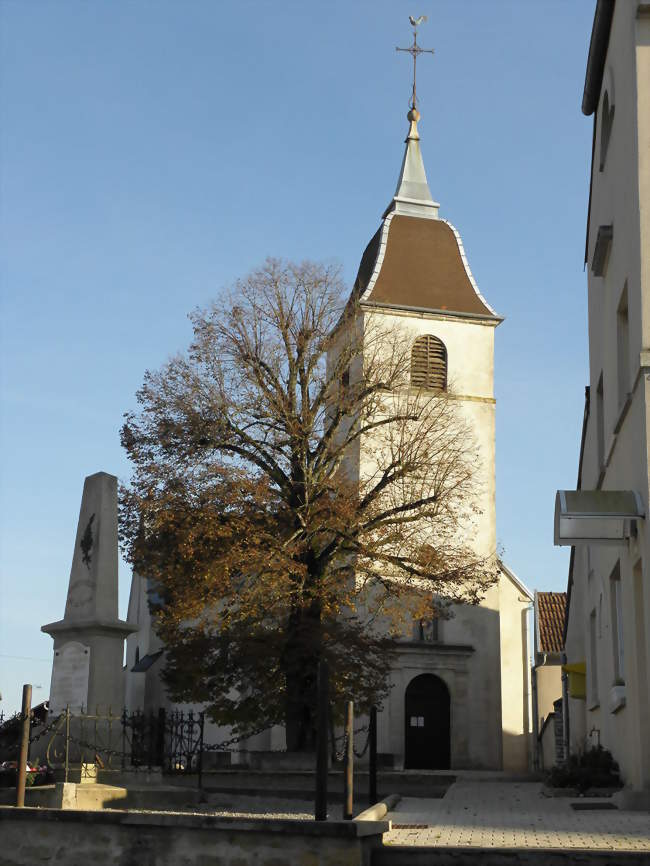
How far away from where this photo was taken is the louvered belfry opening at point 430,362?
42000 millimetres

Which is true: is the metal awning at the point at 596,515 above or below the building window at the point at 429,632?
below

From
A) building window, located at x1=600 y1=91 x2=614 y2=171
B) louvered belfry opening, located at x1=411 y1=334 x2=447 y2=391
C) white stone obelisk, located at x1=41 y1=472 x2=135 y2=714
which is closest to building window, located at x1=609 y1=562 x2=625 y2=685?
building window, located at x1=600 y1=91 x2=614 y2=171

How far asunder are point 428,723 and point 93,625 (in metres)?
23.1

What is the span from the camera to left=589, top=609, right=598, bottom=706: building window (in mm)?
23469

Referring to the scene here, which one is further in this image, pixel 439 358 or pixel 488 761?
pixel 439 358

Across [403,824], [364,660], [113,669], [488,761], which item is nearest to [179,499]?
[364,660]

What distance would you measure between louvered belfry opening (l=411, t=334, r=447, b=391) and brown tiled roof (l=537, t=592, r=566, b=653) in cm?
1078

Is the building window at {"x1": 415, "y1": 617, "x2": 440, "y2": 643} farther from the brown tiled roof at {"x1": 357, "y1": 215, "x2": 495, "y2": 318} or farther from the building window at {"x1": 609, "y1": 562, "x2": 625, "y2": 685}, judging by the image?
the building window at {"x1": 609, "y1": 562, "x2": 625, "y2": 685}

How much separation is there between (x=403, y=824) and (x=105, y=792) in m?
4.89

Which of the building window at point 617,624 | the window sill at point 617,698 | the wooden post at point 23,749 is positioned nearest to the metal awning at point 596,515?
the building window at point 617,624

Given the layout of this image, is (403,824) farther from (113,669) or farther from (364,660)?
(364,660)

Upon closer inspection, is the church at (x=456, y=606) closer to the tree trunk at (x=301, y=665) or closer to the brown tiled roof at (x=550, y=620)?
the brown tiled roof at (x=550, y=620)

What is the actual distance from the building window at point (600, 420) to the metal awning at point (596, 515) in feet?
16.6

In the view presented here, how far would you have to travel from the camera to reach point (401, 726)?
38.2 m
